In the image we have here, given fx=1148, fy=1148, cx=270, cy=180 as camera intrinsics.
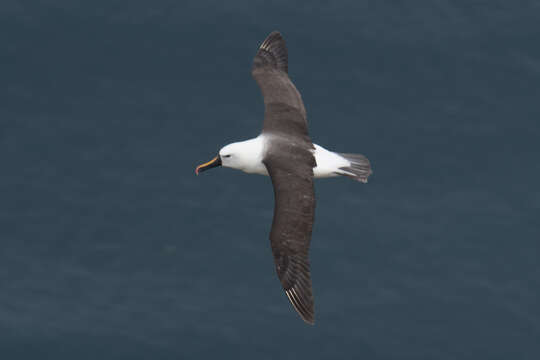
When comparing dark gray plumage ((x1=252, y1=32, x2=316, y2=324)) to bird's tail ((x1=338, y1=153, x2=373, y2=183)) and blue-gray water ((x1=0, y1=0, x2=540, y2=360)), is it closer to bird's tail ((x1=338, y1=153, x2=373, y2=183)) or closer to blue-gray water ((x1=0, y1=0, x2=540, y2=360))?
bird's tail ((x1=338, y1=153, x2=373, y2=183))

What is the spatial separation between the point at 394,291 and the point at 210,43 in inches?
496

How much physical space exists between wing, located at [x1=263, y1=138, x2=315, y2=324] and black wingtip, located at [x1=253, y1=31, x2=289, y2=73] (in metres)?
5.16

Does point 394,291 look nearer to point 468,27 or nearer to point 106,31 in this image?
point 468,27

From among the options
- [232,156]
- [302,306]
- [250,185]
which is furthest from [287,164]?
[250,185]

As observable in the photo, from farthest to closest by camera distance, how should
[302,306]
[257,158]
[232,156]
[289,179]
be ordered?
[232,156] → [257,158] → [289,179] → [302,306]

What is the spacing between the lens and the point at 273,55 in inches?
1300

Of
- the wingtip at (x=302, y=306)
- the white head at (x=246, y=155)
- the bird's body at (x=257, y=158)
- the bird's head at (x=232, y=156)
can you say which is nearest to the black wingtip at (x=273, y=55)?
the bird's body at (x=257, y=158)

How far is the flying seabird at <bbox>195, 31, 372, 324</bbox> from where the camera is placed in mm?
27281

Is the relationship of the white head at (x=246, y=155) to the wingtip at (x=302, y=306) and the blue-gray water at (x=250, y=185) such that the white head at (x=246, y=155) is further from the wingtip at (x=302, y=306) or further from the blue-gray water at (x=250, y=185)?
the blue-gray water at (x=250, y=185)

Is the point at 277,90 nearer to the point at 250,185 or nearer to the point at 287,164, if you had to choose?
the point at 287,164

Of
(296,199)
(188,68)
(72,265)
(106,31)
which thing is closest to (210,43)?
(188,68)

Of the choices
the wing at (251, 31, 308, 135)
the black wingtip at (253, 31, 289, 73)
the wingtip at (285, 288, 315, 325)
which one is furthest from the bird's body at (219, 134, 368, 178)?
the wingtip at (285, 288, 315, 325)

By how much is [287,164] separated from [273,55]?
17.3ft

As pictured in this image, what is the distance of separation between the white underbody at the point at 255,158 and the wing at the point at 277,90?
835 mm
